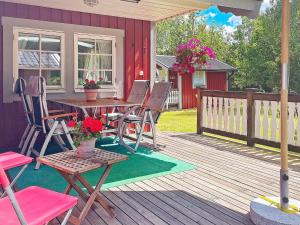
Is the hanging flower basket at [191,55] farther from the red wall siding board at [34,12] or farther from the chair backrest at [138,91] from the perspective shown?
the red wall siding board at [34,12]

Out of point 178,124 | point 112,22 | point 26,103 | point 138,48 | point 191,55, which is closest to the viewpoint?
point 26,103

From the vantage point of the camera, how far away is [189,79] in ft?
64.8

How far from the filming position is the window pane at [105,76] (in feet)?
21.8

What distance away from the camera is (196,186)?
3.59m

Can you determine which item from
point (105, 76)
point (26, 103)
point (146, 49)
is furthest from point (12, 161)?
point (146, 49)

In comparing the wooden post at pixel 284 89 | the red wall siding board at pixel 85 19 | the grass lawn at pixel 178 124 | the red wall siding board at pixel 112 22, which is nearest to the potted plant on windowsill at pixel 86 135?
the wooden post at pixel 284 89

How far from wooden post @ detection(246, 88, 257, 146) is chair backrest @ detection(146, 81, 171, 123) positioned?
4.74 feet

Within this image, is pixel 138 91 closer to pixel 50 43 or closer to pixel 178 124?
pixel 50 43

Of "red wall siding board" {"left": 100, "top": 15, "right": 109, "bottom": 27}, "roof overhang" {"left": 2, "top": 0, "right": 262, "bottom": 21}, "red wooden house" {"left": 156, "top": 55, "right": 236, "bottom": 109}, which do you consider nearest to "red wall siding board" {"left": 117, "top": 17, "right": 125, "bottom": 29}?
"roof overhang" {"left": 2, "top": 0, "right": 262, "bottom": 21}

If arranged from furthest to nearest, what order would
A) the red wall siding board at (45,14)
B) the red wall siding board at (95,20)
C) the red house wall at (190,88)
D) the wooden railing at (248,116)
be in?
1. the red house wall at (190,88)
2. the red wall siding board at (95,20)
3. the red wall siding board at (45,14)
4. the wooden railing at (248,116)

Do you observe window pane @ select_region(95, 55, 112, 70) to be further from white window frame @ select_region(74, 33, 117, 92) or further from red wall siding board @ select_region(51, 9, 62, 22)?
red wall siding board @ select_region(51, 9, 62, 22)

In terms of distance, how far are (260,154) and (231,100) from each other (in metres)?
1.37

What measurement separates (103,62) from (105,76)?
0.97 feet

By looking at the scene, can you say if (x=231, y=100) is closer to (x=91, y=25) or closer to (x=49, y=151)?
(x=91, y=25)
